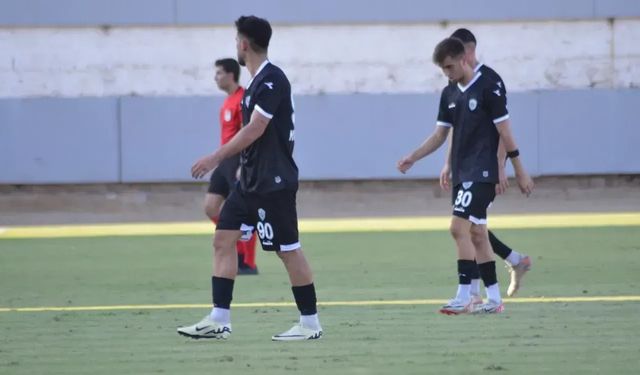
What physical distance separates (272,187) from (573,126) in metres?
14.1

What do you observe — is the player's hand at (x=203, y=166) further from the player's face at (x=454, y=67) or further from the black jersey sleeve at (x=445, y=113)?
the black jersey sleeve at (x=445, y=113)

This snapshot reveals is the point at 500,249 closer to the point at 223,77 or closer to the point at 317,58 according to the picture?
the point at 223,77

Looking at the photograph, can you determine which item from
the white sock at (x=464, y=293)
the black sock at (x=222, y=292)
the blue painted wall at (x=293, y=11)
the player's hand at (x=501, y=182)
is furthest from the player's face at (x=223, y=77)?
the blue painted wall at (x=293, y=11)

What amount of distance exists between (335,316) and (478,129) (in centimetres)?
165

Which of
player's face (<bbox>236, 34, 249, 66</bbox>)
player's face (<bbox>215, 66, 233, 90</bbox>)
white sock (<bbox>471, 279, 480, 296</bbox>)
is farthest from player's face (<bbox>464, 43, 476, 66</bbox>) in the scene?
player's face (<bbox>215, 66, 233, 90</bbox>)

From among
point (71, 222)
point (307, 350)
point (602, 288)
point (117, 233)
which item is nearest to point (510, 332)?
point (307, 350)

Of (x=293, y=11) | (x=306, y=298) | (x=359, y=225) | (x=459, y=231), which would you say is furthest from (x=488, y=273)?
(x=293, y=11)

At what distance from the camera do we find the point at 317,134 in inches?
892

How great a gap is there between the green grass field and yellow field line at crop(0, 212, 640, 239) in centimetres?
168

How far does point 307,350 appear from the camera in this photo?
879 centimetres

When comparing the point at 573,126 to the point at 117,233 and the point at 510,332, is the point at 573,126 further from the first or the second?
the point at 510,332

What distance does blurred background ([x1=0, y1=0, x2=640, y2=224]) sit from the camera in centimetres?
2255

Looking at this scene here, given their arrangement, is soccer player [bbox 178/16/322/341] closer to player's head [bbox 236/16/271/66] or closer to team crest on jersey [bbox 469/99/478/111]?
player's head [bbox 236/16/271/66]

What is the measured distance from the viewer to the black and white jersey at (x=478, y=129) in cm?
1048
